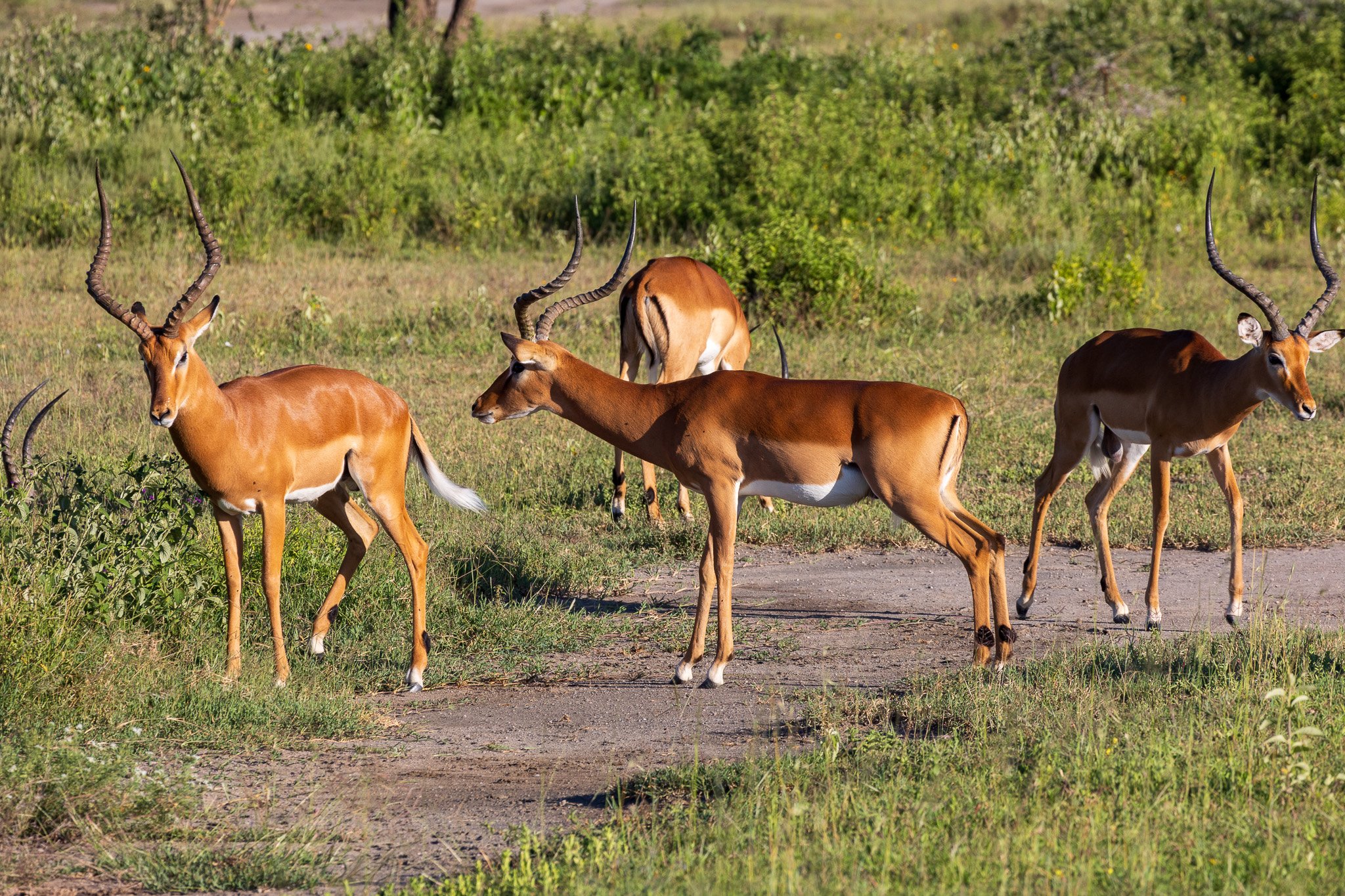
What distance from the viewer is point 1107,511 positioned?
24.8 feet

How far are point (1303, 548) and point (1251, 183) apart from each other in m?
9.67

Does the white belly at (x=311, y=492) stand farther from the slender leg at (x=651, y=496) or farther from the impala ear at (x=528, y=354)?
the slender leg at (x=651, y=496)

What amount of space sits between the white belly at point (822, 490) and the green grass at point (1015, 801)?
2.84 ft

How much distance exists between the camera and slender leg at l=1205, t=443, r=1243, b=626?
7055 mm

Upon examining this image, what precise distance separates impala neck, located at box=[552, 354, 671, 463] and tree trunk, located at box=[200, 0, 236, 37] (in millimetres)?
15680

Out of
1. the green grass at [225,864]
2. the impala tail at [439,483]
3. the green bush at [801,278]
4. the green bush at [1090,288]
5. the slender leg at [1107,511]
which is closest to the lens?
the green grass at [225,864]

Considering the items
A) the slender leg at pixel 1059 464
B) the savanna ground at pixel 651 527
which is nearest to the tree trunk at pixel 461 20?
the savanna ground at pixel 651 527

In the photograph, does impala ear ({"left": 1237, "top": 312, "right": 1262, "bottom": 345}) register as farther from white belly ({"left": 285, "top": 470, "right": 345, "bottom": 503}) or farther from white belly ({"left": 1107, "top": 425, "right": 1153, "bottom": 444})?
white belly ({"left": 285, "top": 470, "right": 345, "bottom": 503})

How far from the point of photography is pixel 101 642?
5.94 m

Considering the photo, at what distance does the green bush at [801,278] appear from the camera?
42.2ft

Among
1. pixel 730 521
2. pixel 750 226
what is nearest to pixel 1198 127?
pixel 750 226

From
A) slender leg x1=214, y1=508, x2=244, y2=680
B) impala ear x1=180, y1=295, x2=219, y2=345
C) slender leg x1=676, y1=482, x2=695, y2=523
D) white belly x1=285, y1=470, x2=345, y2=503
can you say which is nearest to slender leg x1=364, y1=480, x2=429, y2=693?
white belly x1=285, y1=470, x2=345, y2=503

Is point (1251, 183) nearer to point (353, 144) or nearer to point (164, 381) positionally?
point (353, 144)

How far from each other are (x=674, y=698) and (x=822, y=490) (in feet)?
3.45
